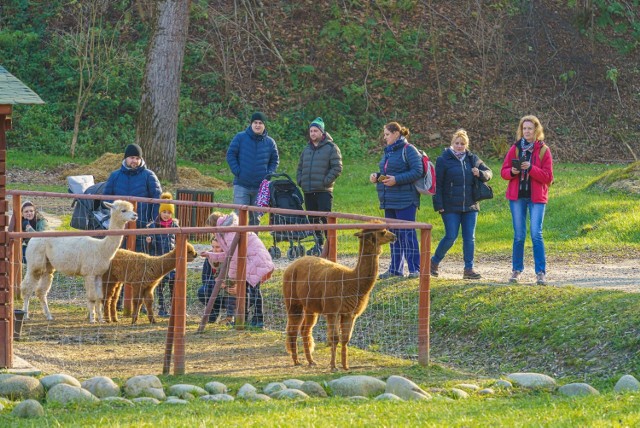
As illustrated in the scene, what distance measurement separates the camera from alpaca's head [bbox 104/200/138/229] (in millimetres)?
13258

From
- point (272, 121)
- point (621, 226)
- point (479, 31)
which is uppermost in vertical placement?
point (479, 31)

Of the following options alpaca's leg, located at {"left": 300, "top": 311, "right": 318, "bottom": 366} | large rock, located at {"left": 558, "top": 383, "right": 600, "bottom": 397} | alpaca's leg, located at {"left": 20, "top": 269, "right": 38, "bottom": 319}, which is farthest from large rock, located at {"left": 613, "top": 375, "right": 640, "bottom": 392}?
alpaca's leg, located at {"left": 20, "top": 269, "right": 38, "bottom": 319}

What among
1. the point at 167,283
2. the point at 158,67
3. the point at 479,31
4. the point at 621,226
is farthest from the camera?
the point at 479,31

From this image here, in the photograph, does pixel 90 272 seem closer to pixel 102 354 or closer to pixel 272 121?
pixel 102 354

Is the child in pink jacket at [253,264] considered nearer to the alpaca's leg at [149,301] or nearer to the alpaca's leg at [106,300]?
the alpaca's leg at [149,301]

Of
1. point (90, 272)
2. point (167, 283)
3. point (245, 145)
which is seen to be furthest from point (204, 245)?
point (90, 272)

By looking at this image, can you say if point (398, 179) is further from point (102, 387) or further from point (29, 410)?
point (29, 410)

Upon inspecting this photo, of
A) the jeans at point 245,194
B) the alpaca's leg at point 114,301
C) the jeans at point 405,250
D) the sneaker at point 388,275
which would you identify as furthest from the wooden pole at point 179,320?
the jeans at point 245,194

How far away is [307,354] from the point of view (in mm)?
10758

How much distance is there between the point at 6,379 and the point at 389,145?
643 centimetres

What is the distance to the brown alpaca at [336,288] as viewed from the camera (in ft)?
34.3

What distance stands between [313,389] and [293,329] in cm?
178

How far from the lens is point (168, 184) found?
24.3 m

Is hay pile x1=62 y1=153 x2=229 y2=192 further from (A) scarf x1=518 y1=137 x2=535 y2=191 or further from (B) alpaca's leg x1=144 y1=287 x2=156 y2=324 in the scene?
(A) scarf x1=518 y1=137 x2=535 y2=191
